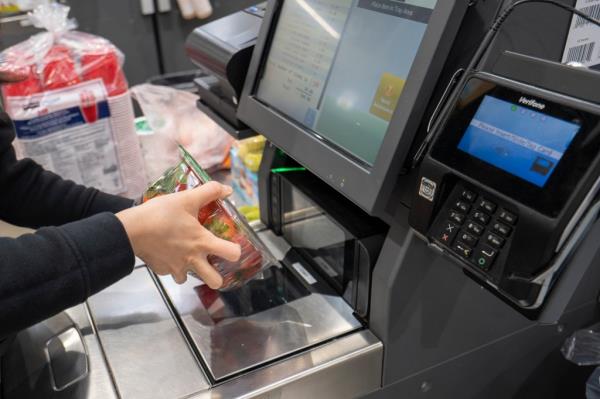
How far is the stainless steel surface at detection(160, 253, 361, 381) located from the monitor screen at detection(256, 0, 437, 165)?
0.26 m

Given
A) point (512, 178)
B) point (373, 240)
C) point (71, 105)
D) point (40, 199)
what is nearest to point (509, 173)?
point (512, 178)

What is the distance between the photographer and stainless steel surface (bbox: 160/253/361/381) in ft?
2.37

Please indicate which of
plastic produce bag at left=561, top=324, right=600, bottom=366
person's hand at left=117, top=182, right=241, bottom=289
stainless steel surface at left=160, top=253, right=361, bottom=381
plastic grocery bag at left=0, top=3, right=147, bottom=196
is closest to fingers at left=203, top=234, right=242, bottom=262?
person's hand at left=117, top=182, right=241, bottom=289

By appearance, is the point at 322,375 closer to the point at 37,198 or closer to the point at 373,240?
the point at 373,240

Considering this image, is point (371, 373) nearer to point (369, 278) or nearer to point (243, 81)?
point (369, 278)

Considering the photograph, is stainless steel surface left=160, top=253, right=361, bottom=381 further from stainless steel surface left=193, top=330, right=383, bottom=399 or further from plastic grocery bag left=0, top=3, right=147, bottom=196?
plastic grocery bag left=0, top=3, right=147, bottom=196

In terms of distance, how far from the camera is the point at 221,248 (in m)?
0.65

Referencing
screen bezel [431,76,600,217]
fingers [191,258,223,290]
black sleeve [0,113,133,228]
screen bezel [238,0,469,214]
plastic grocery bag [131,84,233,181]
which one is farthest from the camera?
plastic grocery bag [131,84,233,181]

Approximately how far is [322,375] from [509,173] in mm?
373

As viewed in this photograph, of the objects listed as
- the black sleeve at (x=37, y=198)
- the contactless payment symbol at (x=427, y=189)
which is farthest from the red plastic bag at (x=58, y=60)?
the contactless payment symbol at (x=427, y=189)

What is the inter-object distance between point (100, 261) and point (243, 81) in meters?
0.45

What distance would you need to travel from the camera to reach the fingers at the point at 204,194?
651mm

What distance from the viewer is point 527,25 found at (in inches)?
23.1

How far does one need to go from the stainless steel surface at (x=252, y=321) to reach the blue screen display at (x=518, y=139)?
0.35 metres
